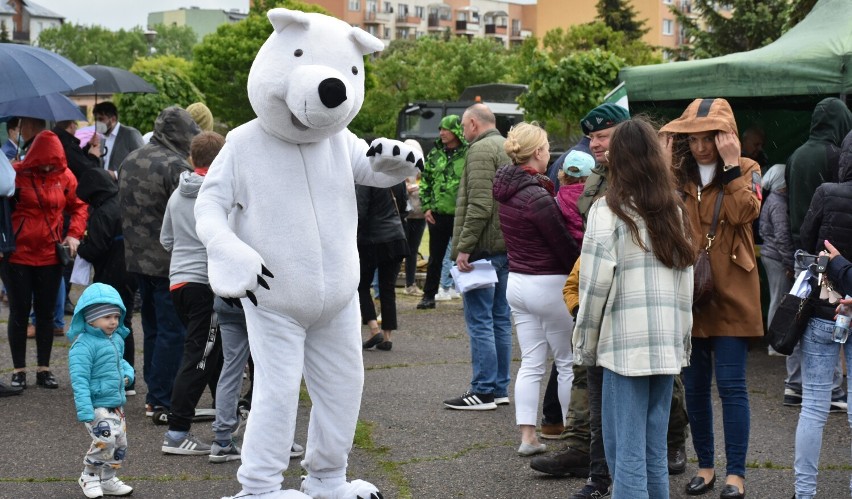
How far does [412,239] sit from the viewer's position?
41.7 ft

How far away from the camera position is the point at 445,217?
1016 cm

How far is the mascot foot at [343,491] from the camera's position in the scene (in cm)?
514

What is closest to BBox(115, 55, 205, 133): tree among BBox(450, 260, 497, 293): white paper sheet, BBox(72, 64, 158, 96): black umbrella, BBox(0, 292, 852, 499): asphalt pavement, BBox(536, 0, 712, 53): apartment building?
BBox(72, 64, 158, 96): black umbrella

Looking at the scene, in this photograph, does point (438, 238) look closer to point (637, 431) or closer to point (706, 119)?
point (706, 119)

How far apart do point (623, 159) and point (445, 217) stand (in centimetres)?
563

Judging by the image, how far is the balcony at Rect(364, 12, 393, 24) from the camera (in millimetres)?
113938

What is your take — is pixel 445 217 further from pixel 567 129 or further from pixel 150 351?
pixel 567 129

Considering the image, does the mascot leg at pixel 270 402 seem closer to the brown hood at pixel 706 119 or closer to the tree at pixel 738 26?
the brown hood at pixel 706 119

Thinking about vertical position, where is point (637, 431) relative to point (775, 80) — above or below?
below

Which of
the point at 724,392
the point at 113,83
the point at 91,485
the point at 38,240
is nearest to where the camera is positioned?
the point at 724,392

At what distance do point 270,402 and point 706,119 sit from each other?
2.42m

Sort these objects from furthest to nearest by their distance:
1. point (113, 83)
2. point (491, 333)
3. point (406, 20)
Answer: point (406, 20) < point (113, 83) < point (491, 333)

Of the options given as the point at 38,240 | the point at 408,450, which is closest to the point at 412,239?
the point at 38,240

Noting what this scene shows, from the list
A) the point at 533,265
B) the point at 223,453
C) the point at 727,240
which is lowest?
the point at 223,453
